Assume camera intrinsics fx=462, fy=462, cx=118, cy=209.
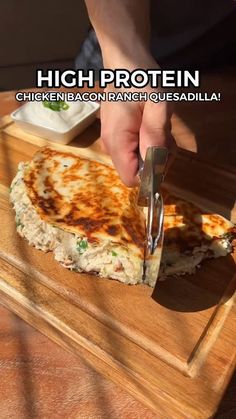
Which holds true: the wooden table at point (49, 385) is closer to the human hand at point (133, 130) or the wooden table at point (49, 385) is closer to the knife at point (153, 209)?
the knife at point (153, 209)

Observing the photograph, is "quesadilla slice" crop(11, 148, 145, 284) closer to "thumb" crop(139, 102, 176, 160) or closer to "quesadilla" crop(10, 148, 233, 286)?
"quesadilla" crop(10, 148, 233, 286)

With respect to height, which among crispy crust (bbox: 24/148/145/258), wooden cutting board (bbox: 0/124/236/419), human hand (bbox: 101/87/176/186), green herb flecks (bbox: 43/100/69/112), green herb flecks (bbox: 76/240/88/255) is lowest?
wooden cutting board (bbox: 0/124/236/419)

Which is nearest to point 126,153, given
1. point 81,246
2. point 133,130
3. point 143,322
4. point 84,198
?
point 133,130

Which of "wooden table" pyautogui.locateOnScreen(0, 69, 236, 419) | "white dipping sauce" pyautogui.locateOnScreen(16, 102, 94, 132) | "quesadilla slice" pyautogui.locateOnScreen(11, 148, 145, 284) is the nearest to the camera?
"wooden table" pyautogui.locateOnScreen(0, 69, 236, 419)

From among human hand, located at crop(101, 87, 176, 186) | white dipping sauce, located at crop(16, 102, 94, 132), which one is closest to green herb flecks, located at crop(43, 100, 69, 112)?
white dipping sauce, located at crop(16, 102, 94, 132)

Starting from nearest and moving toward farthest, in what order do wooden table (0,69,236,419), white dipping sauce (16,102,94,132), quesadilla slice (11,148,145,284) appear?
1. wooden table (0,69,236,419)
2. quesadilla slice (11,148,145,284)
3. white dipping sauce (16,102,94,132)

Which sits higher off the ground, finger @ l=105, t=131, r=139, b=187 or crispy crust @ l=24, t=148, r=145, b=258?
finger @ l=105, t=131, r=139, b=187

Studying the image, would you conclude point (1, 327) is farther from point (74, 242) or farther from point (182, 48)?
point (182, 48)

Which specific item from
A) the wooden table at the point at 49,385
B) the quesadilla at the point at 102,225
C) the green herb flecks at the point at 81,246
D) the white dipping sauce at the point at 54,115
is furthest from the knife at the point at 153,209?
the white dipping sauce at the point at 54,115
